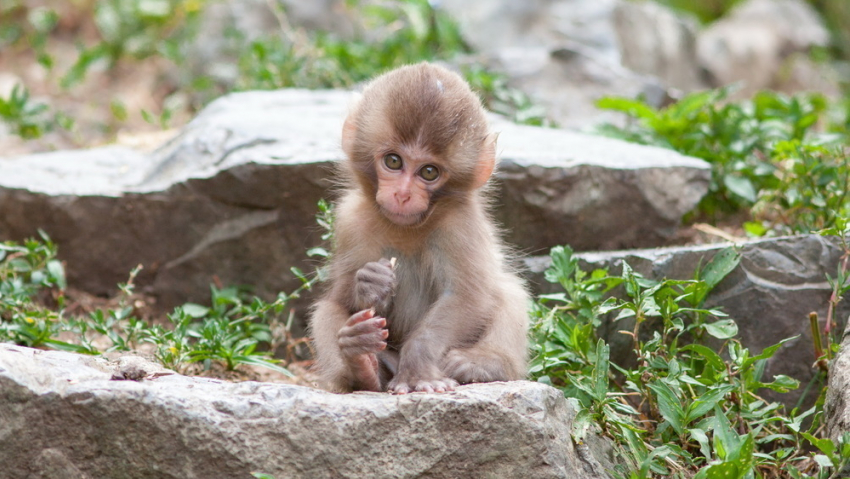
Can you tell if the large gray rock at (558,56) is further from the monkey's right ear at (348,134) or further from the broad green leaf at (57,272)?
the broad green leaf at (57,272)

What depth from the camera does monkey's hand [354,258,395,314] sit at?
421cm

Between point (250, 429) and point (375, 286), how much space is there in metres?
1.09

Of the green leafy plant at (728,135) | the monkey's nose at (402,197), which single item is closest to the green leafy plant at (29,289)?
the monkey's nose at (402,197)

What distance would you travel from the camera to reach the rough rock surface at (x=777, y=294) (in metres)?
4.95

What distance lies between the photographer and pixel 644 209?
20.4 feet

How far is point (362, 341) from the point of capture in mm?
4039

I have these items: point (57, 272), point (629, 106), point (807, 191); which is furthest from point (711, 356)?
point (57, 272)

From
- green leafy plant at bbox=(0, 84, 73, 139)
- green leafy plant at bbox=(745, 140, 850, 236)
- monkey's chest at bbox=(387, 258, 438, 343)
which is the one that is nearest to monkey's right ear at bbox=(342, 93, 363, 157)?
monkey's chest at bbox=(387, 258, 438, 343)

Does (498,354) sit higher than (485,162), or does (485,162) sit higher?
(485,162)

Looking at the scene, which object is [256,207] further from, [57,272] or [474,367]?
[474,367]

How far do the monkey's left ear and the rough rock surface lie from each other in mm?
1056

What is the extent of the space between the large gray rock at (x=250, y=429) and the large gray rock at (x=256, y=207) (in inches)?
100

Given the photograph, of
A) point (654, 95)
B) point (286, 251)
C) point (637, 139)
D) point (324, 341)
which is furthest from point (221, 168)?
point (654, 95)

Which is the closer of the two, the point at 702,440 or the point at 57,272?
the point at 702,440
